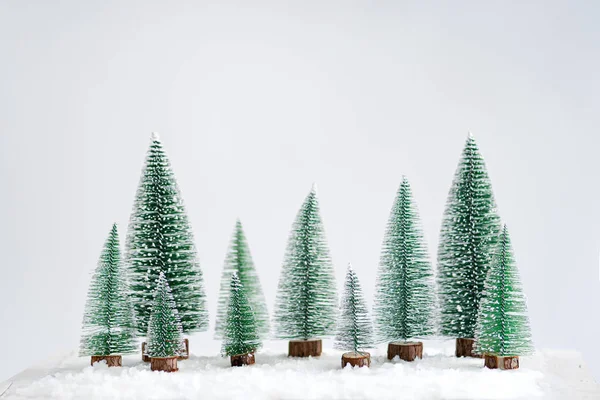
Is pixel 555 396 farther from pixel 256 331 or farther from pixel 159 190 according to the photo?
pixel 159 190

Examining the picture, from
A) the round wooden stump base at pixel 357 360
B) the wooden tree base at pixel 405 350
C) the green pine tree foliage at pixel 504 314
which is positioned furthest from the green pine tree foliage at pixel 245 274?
the green pine tree foliage at pixel 504 314

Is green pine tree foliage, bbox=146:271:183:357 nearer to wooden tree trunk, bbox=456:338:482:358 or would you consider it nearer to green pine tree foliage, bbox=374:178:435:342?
green pine tree foliage, bbox=374:178:435:342

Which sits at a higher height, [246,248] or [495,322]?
[246,248]

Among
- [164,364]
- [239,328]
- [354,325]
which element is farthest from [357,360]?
[164,364]

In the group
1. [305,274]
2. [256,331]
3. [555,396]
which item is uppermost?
[305,274]

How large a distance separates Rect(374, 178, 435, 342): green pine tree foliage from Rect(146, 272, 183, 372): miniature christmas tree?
163 centimetres

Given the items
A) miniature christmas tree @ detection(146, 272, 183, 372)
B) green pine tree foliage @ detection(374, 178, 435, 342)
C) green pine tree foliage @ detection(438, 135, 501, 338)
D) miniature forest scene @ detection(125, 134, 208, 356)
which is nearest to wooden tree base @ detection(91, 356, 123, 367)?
miniature forest scene @ detection(125, 134, 208, 356)

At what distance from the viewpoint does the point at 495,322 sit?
6074 millimetres

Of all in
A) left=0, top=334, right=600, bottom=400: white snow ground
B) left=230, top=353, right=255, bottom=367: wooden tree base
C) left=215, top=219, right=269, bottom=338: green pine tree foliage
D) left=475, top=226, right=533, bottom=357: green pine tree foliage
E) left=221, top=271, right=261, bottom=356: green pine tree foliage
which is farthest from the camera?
left=215, top=219, right=269, bottom=338: green pine tree foliage

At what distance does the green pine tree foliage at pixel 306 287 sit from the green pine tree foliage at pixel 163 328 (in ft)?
3.08

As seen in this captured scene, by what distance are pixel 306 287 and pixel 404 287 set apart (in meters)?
0.81

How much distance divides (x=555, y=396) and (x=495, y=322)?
726mm

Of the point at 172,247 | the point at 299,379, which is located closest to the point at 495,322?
the point at 299,379

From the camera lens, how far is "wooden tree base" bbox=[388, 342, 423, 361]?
6492 millimetres
